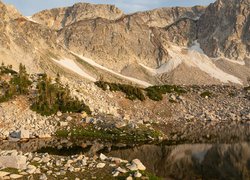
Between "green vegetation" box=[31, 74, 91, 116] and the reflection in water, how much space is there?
59.8 ft

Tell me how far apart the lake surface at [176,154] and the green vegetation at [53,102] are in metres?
9.51

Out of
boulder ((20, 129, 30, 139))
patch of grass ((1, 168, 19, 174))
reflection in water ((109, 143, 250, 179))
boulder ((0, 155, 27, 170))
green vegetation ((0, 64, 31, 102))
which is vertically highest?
green vegetation ((0, 64, 31, 102))

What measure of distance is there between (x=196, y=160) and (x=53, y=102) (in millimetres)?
28604

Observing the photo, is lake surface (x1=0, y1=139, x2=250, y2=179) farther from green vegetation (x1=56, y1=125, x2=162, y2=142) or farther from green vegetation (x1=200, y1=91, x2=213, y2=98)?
green vegetation (x1=200, y1=91, x2=213, y2=98)

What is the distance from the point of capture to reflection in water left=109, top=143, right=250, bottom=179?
28.5 m

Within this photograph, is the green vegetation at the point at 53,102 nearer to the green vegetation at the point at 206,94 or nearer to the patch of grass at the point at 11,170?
the patch of grass at the point at 11,170

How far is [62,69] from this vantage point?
181 m

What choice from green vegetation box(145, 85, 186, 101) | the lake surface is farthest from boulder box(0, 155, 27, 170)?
green vegetation box(145, 85, 186, 101)

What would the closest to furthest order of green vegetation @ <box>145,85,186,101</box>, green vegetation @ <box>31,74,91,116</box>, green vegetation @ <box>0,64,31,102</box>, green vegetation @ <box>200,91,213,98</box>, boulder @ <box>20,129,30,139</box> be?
boulder @ <box>20,129,30,139</box>, green vegetation @ <box>31,74,91,116</box>, green vegetation @ <box>0,64,31,102</box>, green vegetation @ <box>145,85,186,101</box>, green vegetation @ <box>200,91,213,98</box>

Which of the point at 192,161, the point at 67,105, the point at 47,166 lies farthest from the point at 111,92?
the point at 47,166

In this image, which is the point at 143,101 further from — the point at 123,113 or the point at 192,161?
the point at 192,161

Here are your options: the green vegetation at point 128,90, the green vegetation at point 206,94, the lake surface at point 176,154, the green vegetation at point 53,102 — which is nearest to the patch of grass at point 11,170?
the lake surface at point 176,154

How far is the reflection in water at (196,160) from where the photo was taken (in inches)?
1120

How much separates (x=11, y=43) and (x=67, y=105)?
12936 centimetres
